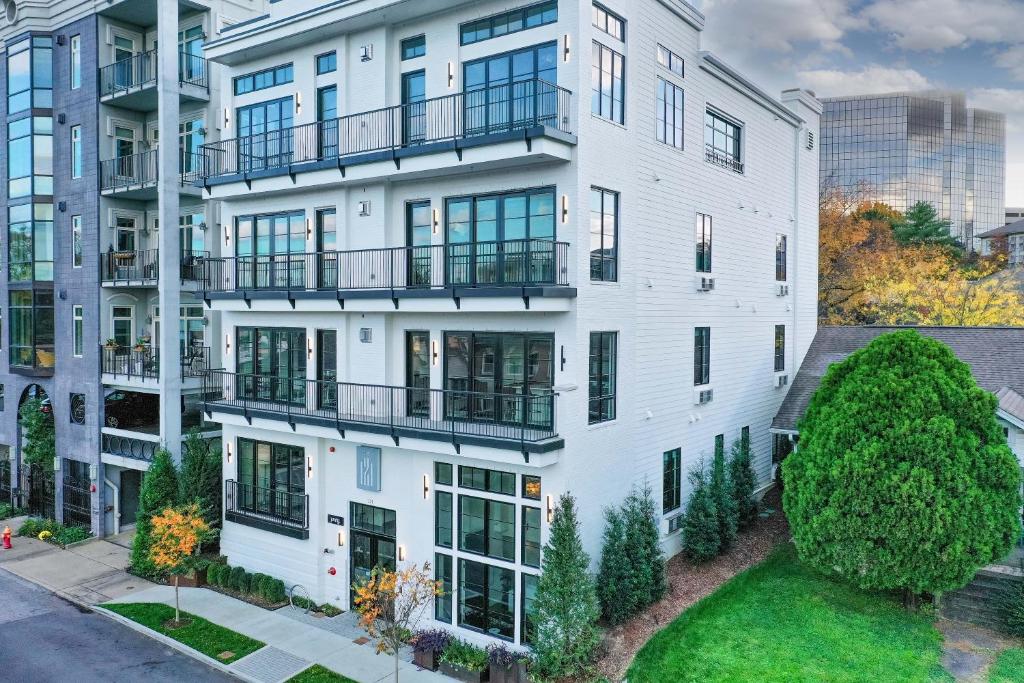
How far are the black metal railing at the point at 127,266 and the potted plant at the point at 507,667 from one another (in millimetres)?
16315

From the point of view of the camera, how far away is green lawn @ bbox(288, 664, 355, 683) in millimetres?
14212

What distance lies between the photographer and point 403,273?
1650 cm

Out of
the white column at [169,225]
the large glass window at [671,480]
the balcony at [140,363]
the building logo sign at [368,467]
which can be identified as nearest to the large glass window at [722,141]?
the large glass window at [671,480]

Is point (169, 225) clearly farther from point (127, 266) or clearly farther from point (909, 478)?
point (909, 478)

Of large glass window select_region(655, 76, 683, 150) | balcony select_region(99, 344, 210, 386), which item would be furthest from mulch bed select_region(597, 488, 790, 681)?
balcony select_region(99, 344, 210, 386)

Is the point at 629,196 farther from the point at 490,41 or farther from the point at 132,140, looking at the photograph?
the point at 132,140

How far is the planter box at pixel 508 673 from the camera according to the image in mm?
13789

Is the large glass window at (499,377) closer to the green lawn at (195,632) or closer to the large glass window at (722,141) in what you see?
the green lawn at (195,632)

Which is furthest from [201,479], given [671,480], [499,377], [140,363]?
[671,480]

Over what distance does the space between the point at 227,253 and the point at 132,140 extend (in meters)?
8.06

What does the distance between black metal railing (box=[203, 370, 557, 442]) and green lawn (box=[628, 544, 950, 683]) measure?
16.6 ft

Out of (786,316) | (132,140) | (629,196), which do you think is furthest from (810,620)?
(132,140)

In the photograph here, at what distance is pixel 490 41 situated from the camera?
1543 cm

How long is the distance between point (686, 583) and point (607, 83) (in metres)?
11.4
